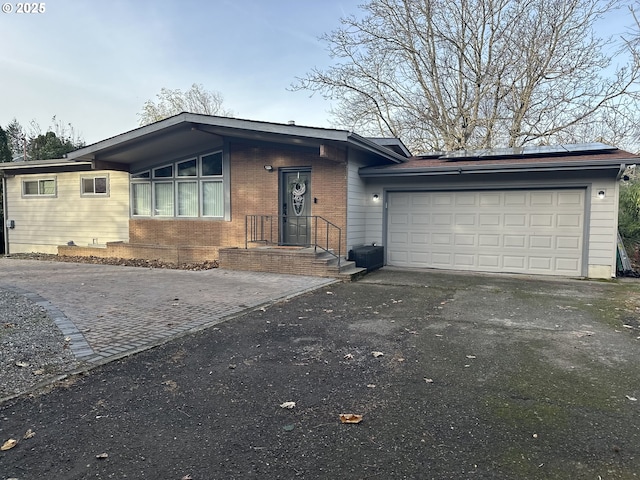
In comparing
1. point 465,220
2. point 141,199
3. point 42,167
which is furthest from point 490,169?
point 42,167

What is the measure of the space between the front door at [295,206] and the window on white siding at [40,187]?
31.1 feet

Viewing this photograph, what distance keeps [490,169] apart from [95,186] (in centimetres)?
1252

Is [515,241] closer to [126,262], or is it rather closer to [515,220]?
[515,220]

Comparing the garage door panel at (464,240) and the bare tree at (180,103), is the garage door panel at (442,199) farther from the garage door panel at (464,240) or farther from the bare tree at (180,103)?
the bare tree at (180,103)

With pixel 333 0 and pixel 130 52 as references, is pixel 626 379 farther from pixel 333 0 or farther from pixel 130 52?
pixel 333 0

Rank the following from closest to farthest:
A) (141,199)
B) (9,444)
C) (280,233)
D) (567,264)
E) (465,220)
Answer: (9,444), (567,264), (465,220), (280,233), (141,199)

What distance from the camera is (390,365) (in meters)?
4.05

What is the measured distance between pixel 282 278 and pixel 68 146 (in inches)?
986

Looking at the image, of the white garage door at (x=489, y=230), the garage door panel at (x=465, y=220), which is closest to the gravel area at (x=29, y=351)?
the white garage door at (x=489, y=230)

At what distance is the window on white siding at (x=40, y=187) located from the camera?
15.2 metres

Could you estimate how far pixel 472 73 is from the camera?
20.1 meters

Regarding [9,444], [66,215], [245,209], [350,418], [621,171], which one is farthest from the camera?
[66,215]

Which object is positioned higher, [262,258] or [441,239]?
[441,239]

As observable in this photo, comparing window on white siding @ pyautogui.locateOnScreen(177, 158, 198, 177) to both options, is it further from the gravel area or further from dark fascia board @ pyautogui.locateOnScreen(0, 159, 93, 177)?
the gravel area
